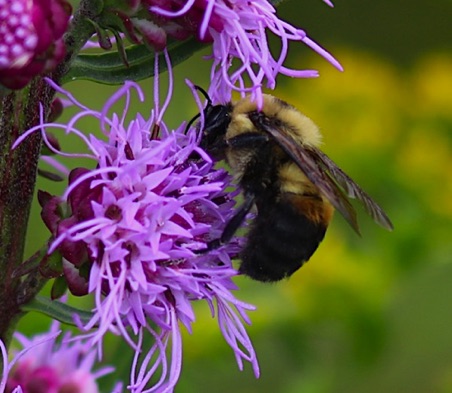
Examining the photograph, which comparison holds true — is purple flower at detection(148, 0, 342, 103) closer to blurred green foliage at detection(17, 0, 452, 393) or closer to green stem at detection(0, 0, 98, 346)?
green stem at detection(0, 0, 98, 346)

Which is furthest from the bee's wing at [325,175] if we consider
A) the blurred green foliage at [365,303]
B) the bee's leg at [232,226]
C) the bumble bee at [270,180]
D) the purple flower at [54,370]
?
the blurred green foliage at [365,303]

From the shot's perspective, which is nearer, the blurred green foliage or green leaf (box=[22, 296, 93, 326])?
green leaf (box=[22, 296, 93, 326])

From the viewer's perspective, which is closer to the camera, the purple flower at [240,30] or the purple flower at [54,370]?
the purple flower at [240,30]

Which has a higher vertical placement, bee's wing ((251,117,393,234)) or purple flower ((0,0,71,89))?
purple flower ((0,0,71,89))

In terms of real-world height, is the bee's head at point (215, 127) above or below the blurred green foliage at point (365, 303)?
above

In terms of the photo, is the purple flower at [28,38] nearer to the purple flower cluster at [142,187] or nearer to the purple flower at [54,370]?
the purple flower cluster at [142,187]

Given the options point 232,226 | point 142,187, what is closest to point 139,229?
point 142,187

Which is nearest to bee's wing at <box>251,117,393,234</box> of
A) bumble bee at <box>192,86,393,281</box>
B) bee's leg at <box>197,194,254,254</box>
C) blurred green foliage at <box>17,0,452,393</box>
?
bumble bee at <box>192,86,393,281</box>
